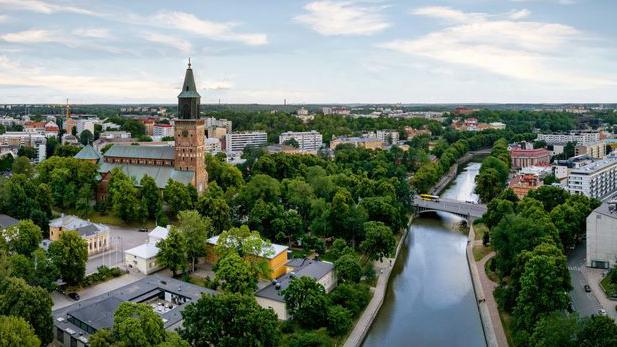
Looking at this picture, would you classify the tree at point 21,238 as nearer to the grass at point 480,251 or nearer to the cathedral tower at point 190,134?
the cathedral tower at point 190,134

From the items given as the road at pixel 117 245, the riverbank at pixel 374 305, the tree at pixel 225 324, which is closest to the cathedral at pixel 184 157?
the road at pixel 117 245

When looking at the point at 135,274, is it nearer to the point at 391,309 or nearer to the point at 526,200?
the point at 391,309

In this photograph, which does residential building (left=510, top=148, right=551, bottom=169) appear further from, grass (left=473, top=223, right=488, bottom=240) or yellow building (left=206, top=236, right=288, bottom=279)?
yellow building (left=206, top=236, right=288, bottom=279)

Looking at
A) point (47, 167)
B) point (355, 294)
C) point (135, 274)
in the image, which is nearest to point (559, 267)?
point (355, 294)

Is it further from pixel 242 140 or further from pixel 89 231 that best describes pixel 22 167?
pixel 242 140

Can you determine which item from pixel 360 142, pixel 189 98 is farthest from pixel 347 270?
pixel 360 142

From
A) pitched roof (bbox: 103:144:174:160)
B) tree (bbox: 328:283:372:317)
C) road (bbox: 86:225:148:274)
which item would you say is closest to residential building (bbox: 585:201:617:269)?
tree (bbox: 328:283:372:317)
